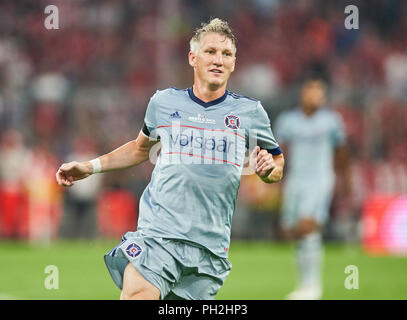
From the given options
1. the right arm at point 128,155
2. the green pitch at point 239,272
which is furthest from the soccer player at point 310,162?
the right arm at point 128,155

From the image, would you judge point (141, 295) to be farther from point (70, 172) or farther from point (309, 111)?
point (309, 111)

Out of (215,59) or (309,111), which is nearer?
(215,59)

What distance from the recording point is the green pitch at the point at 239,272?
952 centimetres

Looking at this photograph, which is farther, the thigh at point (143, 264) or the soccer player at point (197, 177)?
the soccer player at point (197, 177)

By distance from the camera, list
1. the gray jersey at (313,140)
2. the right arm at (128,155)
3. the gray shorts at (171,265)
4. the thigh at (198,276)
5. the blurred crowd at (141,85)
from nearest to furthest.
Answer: the gray shorts at (171,265) → the thigh at (198,276) → the right arm at (128,155) → the gray jersey at (313,140) → the blurred crowd at (141,85)

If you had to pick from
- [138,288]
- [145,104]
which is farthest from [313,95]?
[145,104]

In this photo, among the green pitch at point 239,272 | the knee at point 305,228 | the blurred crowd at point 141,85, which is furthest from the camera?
the blurred crowd at point 141,85

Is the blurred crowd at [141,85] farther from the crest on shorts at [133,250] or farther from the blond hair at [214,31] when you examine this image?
the crest on shorts at [133,250]

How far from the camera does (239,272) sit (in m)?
12.3

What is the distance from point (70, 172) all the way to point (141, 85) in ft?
48.7

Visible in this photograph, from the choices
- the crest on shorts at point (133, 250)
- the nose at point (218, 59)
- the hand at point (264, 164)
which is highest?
the nose at point (218, 59)

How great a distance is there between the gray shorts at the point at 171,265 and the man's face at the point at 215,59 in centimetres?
102

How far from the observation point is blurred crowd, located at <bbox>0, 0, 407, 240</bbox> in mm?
16422

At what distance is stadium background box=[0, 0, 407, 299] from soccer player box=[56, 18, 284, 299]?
5820 millimetres
